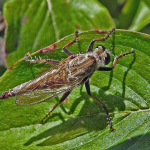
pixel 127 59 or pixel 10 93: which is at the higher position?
pixel 127 59

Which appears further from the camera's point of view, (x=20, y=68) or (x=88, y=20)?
(x=88, y=20)

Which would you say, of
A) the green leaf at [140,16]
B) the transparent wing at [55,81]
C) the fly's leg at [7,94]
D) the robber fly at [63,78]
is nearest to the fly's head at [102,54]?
the robber fly at [63,78]

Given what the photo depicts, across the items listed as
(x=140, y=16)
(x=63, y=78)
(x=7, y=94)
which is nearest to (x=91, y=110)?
(x=63, y=78)

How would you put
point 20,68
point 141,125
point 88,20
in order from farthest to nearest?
point 88,20, point 20,68, point 141,125

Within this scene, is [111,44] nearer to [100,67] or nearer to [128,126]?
[100,67]

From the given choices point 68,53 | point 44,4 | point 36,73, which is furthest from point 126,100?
point 44,4

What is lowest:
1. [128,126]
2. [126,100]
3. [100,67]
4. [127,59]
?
[128,126]

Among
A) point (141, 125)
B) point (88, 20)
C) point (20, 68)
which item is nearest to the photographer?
point (141, 125)
